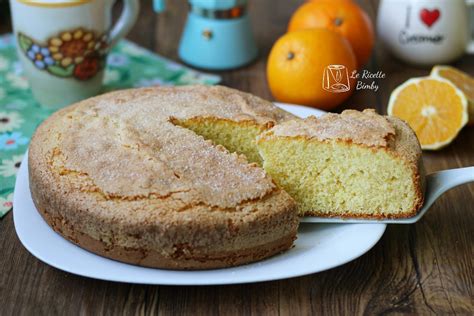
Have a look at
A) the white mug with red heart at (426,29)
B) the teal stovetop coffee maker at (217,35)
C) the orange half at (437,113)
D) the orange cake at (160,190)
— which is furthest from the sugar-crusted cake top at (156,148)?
the white mug with red heart at (426,29)

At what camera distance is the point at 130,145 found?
1.88 m

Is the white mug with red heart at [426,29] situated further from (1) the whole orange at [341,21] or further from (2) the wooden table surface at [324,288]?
(2) the wooden table surface at [324,288]

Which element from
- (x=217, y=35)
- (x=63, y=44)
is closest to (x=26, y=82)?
(x=63, y=44)

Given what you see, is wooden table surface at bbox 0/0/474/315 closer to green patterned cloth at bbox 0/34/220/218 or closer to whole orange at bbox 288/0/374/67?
green patterned cloth at bbox 0/34/220/218

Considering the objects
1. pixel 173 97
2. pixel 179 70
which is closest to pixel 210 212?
pixel 173 97

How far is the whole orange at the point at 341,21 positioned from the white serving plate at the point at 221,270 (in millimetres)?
1168

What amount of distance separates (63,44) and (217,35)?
677 mm

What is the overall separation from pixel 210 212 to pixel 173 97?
2.06ft

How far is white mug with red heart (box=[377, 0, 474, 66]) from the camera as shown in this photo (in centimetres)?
Result: 285

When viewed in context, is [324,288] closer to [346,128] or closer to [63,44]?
[346,128]

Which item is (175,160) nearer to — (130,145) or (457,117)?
(130,145)

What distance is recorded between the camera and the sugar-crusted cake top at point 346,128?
1869 mm

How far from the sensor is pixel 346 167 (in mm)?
1881

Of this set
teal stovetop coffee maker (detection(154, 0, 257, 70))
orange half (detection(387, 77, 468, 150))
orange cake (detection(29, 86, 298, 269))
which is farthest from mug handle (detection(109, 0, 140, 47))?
orange half (detection(387, 77, 468, 150))
